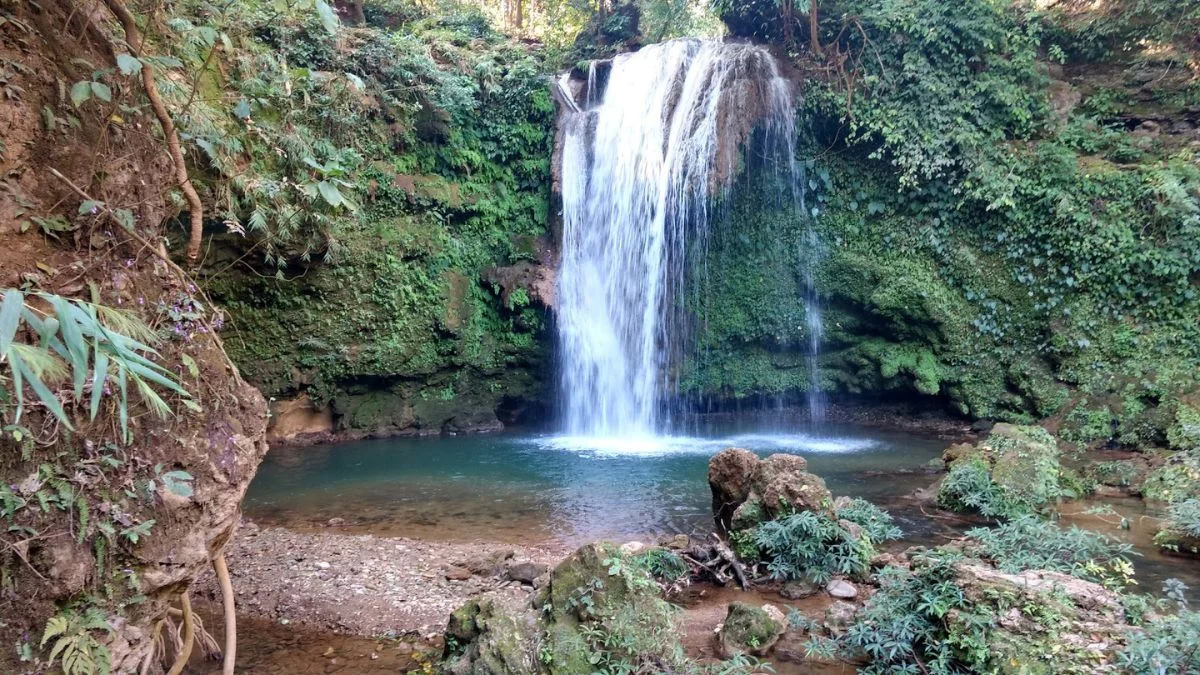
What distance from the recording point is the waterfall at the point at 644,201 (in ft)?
40.5

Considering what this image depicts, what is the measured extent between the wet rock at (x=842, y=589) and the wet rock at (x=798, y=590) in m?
0.10

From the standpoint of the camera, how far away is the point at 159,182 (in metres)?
3.40

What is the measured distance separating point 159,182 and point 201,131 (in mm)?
840

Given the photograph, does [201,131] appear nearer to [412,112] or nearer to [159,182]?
[159,182]

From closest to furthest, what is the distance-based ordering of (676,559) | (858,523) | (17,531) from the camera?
(17,531) → (676,559) → (858,523)

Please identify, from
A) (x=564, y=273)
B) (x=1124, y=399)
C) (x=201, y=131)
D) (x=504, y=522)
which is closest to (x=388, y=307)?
(x=564, y=273)

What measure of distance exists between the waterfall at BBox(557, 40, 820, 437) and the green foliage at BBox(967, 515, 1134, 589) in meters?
8.37

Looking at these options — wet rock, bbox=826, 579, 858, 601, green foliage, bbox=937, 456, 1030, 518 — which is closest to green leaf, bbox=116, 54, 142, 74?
wet rock, bbox=826, 579, 858, 601

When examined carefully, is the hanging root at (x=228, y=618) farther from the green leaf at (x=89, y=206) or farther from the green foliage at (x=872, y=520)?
the green foliage at (x=872, y=520)

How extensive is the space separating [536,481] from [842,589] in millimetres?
4585

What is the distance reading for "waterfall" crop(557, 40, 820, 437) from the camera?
12336mm

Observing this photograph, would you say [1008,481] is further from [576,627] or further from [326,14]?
[326,14]

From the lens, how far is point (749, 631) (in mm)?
3891

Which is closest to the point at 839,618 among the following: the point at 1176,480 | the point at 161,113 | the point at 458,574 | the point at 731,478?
the point at 731,478
